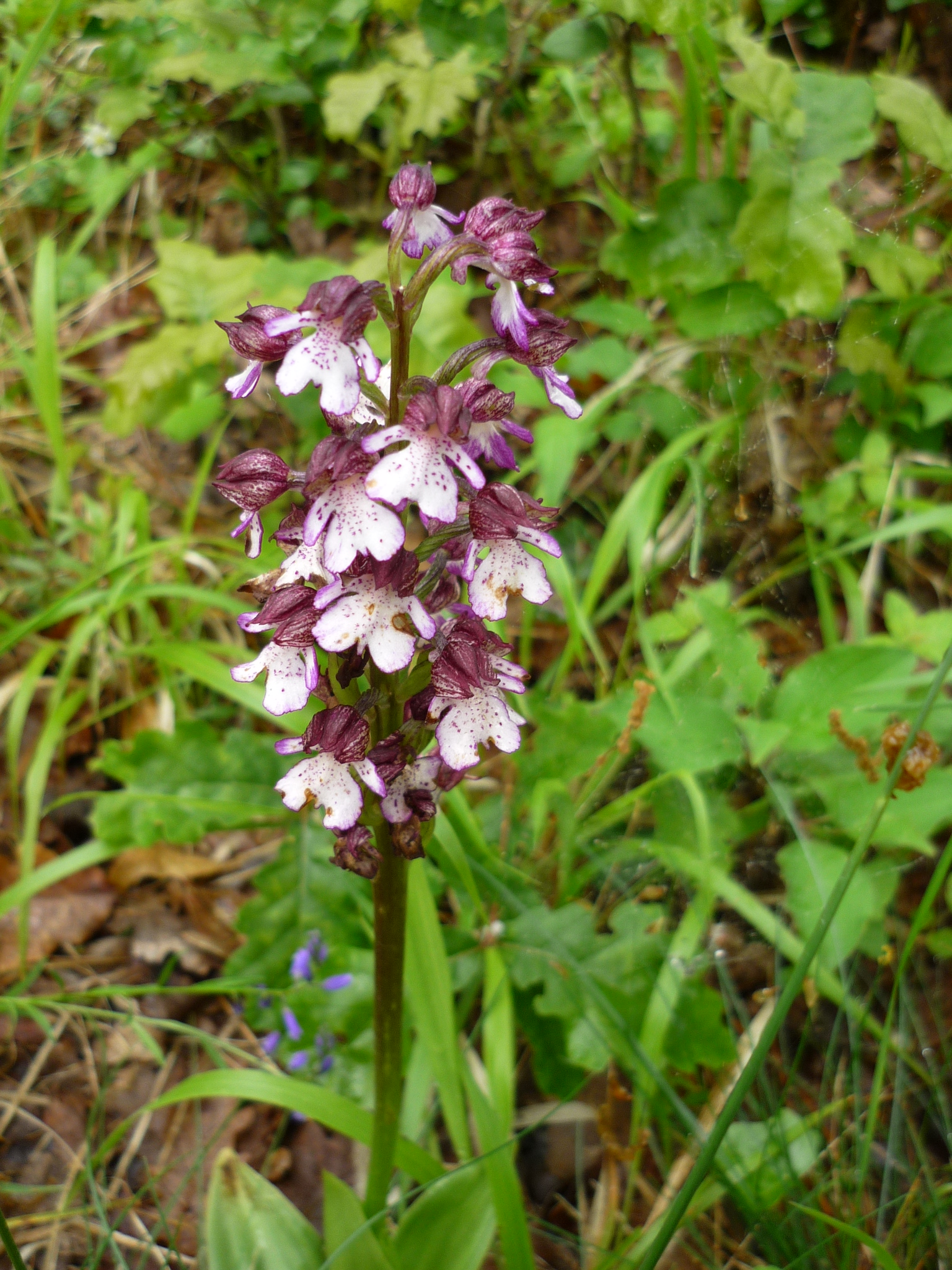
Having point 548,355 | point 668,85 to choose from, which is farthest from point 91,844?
point 668,85

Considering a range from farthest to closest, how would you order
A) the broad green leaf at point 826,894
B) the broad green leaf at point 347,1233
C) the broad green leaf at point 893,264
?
1. the broad green leaf at point 893,264
2. the broad green leaf at point 826,894
3. the broad green leaf at point 347,1233

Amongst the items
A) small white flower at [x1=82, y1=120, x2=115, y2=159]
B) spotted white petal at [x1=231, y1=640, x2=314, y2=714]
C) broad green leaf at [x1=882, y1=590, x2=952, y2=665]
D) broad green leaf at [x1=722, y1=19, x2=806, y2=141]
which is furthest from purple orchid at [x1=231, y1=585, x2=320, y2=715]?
small white flower at [x1=82, y1=120, x2=115, y2=159]

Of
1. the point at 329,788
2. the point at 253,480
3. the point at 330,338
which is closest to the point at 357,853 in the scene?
the point at 329,788

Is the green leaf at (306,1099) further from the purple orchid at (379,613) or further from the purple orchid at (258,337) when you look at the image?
the purple orchid at (258,337)

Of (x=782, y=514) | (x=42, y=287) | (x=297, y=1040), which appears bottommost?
(x=297, y=1040)

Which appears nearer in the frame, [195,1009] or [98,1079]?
[98,1079]

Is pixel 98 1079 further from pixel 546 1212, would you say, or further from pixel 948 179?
pixel 948 179

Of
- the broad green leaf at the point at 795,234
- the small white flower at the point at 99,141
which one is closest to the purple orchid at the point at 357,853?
the broad green leaf at the point at 795,234
